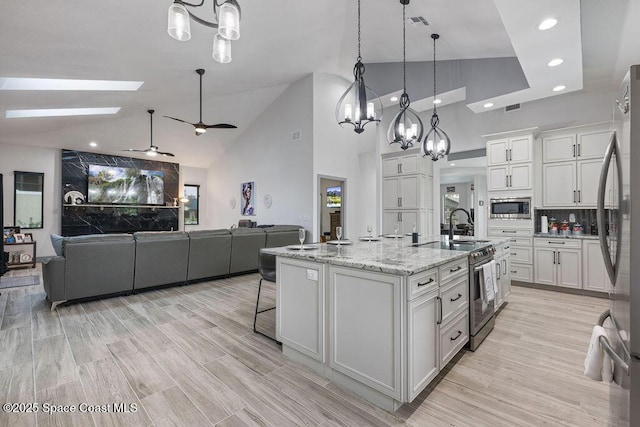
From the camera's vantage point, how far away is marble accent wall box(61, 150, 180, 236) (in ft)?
25.1

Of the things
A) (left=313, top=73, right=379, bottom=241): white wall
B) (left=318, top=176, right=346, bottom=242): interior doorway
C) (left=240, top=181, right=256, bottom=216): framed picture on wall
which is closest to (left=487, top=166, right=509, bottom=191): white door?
(left=313, top=73, right=379, bottom=241): white wall

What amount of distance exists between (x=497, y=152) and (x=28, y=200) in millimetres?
10517

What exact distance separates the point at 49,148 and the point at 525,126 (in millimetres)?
10838

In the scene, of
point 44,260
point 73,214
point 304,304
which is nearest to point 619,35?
point 304,304

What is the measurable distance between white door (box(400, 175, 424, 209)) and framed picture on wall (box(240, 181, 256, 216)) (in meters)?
4.24

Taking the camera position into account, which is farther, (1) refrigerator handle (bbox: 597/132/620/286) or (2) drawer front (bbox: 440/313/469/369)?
(2) drawer front (bbox: 440/313/469/369)

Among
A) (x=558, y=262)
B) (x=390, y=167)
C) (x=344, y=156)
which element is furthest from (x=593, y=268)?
(x=344, y=156)

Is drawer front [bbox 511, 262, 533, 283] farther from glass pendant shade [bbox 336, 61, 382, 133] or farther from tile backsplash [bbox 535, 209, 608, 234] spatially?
glass pendant shade [bbox 336, 61, 382, 133]

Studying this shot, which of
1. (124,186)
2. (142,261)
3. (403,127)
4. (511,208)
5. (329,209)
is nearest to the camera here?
(403,127)

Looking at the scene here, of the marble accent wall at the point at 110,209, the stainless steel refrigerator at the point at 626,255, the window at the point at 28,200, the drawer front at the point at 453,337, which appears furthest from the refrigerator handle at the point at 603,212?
the window at the point at 28,200

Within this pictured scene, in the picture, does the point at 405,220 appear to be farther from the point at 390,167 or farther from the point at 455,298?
the point at 455,298

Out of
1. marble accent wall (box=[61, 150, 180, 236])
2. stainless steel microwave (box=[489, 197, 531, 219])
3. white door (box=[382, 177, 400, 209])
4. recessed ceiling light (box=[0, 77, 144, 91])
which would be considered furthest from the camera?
marble accent wall (box=[61, 150, 180, 236])

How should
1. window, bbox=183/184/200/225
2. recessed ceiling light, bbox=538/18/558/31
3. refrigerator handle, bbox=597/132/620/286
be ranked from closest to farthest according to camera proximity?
refrigerator handle, bbox=597/132/620/286
recessed ceiling light, bbox=538/18/558/31
window, bbox=183/184/200/225

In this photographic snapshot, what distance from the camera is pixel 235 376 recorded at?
218cm
